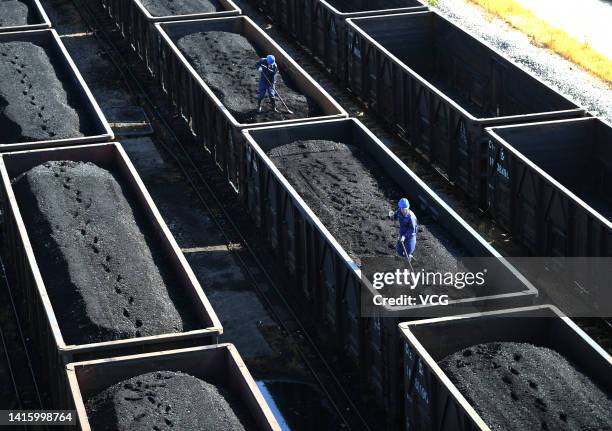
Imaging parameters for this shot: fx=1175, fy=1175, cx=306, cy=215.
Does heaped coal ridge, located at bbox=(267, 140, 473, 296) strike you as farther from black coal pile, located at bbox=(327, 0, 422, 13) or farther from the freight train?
black coal pile, located at bbox=(327, 0, 422, 13)

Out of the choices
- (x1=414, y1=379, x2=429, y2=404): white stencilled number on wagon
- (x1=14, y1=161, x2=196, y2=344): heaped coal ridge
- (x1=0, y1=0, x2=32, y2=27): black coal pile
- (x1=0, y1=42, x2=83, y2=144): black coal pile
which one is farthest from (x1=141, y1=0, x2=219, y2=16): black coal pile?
(x1=414, y1=379, x2=429, y2=404): white stencilled number on wagon

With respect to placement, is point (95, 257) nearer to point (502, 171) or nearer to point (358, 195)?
point (358, 195)

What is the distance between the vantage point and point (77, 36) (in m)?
35.2

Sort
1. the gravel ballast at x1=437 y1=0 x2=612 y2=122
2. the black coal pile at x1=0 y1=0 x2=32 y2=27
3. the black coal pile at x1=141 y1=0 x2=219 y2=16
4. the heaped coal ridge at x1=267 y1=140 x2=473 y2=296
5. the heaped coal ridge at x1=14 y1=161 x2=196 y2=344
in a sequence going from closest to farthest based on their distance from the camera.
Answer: the heaped coal ridge at x1=14 y1=161 x2=196 y2=344 → the heaped coal ridge at x1=267 y1=140 x2=473 y2=296 → the gravel ballast at x1=437 y1=0 x2=612 y2=122 → the black coal pile at x1=0 y1=0 x2=32 y2=27 → the black coal pile at x1=141 y1=0 x2=219 y2=16

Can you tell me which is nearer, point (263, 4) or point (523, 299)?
point (523, 299)

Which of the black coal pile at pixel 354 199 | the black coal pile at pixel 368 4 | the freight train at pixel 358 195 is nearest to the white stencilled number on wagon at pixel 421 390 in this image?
the freight train at pixel 358 195

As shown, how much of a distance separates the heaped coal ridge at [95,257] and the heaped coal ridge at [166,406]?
1.46 meters

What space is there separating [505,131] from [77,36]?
55.8ft

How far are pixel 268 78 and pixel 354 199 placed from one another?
4.76m

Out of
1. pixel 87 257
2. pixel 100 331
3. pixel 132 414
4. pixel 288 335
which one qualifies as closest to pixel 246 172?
pixel 288 335

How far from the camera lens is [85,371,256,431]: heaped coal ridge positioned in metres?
13.9

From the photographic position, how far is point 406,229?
17.4 m

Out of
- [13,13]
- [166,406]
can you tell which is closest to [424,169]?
[13,13]

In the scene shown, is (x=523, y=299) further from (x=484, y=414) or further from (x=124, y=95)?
(x=124, y=95)
